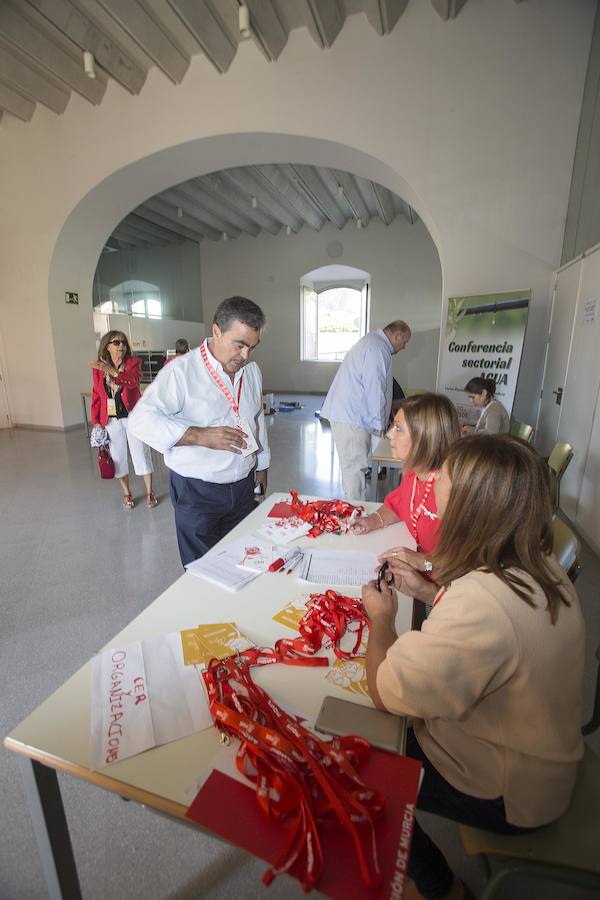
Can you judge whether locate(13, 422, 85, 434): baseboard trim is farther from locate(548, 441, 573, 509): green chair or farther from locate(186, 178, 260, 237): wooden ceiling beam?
locate(548, 441, 573, 509): green chair

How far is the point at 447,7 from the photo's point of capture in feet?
12.7

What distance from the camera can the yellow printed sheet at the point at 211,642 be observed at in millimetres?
1006

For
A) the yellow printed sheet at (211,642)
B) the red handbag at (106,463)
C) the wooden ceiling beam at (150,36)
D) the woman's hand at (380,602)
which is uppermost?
the wooden ceiling beam at (150,36)

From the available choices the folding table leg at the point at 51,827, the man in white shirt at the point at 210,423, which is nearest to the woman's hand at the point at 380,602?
the folding table leg at the point at 51,827

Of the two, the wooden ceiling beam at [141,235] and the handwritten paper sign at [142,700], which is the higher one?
the wooden ceiling beam at [141,235]

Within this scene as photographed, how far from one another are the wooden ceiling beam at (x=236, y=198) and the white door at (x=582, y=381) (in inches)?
248

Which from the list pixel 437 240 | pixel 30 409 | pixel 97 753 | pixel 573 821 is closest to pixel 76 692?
pixel 97 753

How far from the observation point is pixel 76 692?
0.91 meters

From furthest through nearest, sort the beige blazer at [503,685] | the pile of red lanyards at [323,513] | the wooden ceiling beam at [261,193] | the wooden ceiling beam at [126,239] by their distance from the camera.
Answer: the wooden ceiling beam at [126,239] < the wooden ceiling beam at [261,193] < the pile of red lanyards at [323,513] < the beige blazer at [503,685]

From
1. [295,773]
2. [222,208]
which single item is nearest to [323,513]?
[295,773]

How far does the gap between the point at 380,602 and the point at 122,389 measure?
11.4 ft

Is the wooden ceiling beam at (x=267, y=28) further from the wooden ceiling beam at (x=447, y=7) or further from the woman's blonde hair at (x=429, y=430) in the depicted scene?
the woman's blonde hair at (x=429, y=430)

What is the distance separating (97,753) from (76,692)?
0.57 feet

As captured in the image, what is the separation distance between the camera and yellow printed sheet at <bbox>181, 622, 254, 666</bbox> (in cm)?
101
